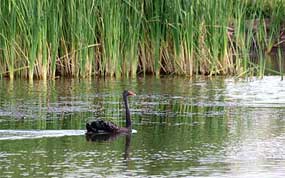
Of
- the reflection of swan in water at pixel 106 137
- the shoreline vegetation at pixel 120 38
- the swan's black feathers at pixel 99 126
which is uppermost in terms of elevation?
the shoreline vegetation at pixel 120 38

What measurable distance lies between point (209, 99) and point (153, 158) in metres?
6.00

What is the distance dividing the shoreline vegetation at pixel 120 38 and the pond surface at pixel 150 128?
0.45 m

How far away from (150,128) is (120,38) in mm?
6805

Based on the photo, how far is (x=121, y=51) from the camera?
20281 millimetres

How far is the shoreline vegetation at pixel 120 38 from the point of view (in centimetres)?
1900

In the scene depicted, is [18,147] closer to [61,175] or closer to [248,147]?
[61,175]

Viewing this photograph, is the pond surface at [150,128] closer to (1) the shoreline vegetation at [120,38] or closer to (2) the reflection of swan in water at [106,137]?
(2) the reflection of swan in water at [106,137]

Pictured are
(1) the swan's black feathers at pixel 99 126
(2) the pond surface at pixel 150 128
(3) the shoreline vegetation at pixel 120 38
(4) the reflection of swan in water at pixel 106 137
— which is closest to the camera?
(2) the pond surface at pixel 150 128

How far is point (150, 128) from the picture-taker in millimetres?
13617

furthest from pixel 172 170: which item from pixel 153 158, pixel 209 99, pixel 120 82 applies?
pixel 120 82

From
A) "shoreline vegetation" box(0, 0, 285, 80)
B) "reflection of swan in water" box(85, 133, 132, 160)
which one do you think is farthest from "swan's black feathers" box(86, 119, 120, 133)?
"shoreline vegetation" box(0, 0, 285, 80)

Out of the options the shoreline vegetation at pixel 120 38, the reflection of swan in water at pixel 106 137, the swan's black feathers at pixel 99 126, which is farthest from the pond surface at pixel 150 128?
the shoreline vegetation at pixel 120 38

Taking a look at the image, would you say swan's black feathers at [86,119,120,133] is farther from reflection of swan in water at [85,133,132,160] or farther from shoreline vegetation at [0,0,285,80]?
shoreline vegetation at [0,0,285,80]

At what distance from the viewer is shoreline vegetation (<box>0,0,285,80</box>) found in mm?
19000
